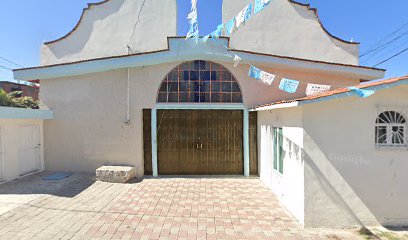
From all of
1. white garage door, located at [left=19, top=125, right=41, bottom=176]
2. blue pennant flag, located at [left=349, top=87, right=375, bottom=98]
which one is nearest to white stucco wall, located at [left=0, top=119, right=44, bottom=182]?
white garage door, located at [left=19, top=125, right=41, bottom=176]

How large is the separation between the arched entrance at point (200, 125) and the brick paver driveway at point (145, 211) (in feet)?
3.53

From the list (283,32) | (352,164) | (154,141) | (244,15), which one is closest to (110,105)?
(154,141)

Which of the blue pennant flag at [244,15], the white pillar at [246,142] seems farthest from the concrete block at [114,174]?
the blue pennant flag at [244,15]

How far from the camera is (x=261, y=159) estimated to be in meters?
8.90

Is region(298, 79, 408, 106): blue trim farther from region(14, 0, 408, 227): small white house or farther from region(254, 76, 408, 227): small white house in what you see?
region(14, 0, 408, 227): small white house

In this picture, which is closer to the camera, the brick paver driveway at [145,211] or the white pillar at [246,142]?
the brick paver driveway at [145,211]

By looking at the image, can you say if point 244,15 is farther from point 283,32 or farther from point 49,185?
point 49,185

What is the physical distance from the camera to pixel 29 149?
9148 millimetres

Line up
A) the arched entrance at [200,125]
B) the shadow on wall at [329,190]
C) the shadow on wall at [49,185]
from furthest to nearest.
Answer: the arched entrance at [200,125] → the shadow on wall at [49,185] → the shadow on wall at [329,190]

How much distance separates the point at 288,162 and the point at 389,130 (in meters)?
2.31

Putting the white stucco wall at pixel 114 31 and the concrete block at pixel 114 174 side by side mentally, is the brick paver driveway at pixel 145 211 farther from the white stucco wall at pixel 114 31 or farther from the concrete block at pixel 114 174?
the white stucco wall at pixel 114 31

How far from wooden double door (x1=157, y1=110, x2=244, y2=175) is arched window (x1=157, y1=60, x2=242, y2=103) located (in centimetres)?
52

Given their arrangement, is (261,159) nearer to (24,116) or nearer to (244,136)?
(244,136)

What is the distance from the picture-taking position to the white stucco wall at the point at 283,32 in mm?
11742
